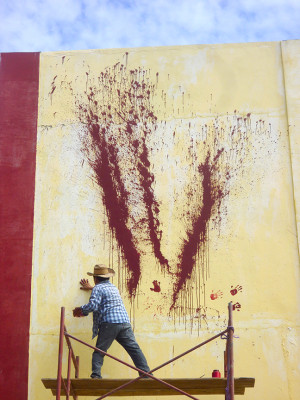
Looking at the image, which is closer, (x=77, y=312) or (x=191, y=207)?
A: (x=77, y=312)

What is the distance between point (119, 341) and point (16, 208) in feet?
7.89

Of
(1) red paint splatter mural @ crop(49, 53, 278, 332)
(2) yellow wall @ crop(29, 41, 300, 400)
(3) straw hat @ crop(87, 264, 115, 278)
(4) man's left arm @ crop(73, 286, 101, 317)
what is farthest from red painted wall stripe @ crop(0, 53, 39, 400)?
(4) man's left arm @ crop(73, 286, 101, 317)

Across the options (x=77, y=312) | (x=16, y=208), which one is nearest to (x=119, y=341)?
(x=77, y=312)

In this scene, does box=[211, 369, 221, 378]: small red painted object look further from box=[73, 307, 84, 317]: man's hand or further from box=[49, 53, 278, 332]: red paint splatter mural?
box=[73, 307, 84, 317]: man's hand

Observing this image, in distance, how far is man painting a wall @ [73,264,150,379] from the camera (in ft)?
25.7

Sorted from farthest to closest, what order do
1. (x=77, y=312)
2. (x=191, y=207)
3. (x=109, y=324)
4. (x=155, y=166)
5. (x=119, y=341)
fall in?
(x=155, y=166) < (x=191, y=207) < (x=77, y=312) < (x=119, y=341) < (x=109, y=324)

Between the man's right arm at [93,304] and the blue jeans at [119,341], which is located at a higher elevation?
the man's right arm at [93,304]

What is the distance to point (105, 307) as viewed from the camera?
794 centimetres

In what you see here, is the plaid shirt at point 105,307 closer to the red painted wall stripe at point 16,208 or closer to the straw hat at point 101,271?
the straw hat at point 101,271

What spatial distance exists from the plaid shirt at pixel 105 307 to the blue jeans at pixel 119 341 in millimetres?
76

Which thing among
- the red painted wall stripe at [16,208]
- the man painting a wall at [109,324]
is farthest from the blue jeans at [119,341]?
the red painted wall stripe at [16,208]

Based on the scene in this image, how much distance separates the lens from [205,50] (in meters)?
9.54

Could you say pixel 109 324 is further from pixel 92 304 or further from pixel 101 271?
pixel 101 271

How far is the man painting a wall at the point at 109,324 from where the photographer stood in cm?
782
